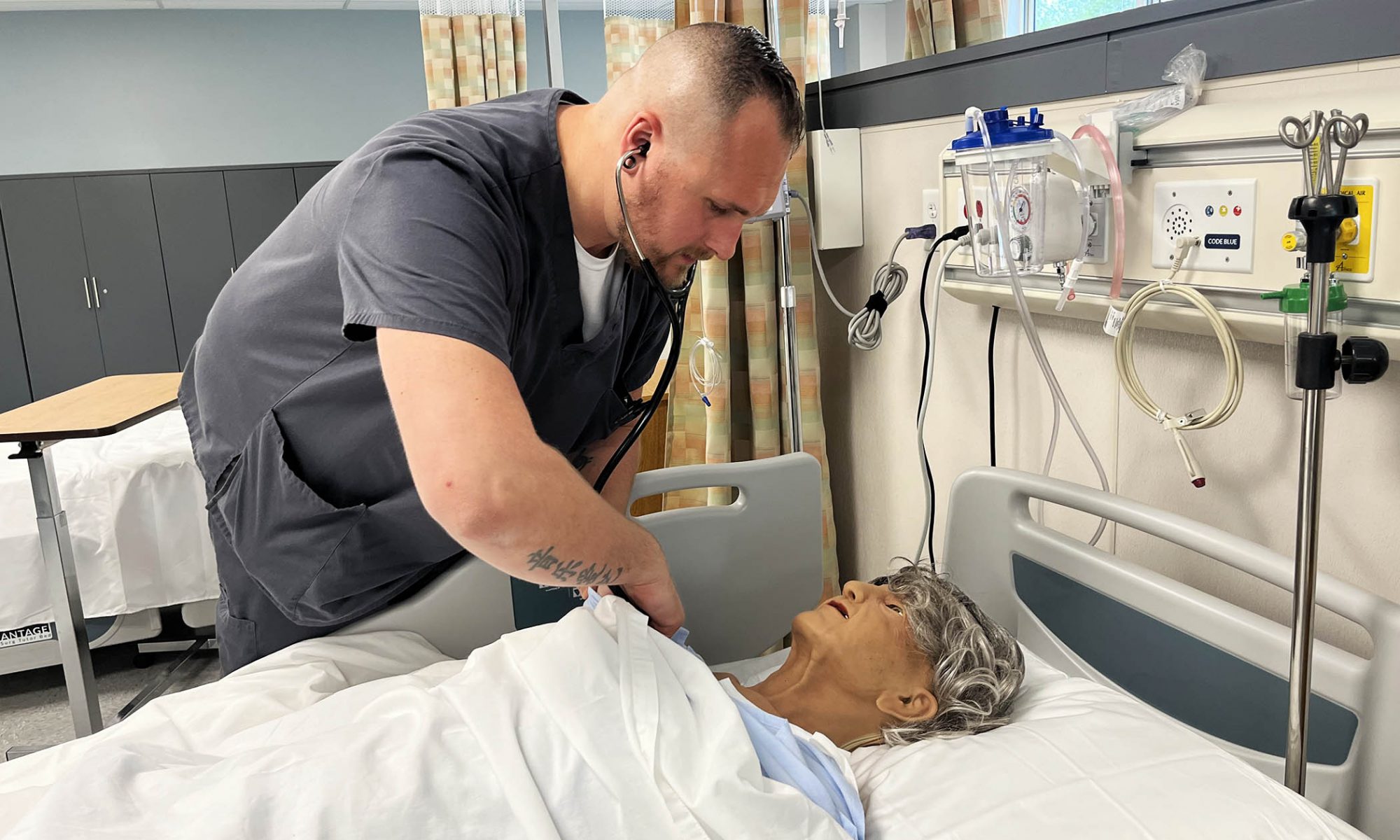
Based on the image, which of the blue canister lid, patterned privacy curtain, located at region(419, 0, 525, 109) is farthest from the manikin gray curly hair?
patterned privacy curtain, located at region(419, 0, 525, 109)

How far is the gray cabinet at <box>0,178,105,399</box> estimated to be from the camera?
5051mm

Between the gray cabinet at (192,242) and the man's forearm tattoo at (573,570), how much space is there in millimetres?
4902

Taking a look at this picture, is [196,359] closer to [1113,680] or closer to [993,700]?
[993,700]

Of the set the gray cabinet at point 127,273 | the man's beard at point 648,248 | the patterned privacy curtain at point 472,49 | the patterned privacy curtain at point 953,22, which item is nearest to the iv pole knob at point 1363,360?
the man's beard at point 648,248

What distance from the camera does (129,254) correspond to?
5.21 metres

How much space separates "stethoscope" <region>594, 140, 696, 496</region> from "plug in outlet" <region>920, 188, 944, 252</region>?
1.74ft

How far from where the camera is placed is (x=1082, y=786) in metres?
1.10

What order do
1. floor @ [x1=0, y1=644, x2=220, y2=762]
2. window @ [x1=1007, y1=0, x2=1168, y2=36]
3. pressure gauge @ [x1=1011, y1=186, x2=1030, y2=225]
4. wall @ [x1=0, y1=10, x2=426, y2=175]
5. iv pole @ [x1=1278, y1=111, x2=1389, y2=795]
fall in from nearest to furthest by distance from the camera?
iv pole @ [x1=1278, y1=111, x2=1389, y2=795] → pressure gauge @ [x1=1011, y1=186, x2=1030, y2=225] → window @ [x1=1007, y1=0, x2=1168, y2=36] → floor @ [x1=0, y1=644, x2=220, y2=762] → wall @ [x1=0, y1=10, x2=426, y2=175]

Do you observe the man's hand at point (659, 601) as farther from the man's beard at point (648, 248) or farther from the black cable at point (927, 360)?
the black cable at point (927, 360)

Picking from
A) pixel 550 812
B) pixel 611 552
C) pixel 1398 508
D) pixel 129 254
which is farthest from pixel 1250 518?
pixel 129 254

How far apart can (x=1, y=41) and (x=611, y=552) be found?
6.49 meters

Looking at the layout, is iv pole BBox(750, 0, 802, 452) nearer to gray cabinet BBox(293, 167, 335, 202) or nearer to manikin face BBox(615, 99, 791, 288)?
manikin face BBox(615, 99, 791, 288)

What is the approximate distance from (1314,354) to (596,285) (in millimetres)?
849

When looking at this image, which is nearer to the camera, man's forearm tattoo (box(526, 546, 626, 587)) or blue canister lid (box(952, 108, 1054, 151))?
man's forearm tattoo (box(526, 546, 626, 587))
